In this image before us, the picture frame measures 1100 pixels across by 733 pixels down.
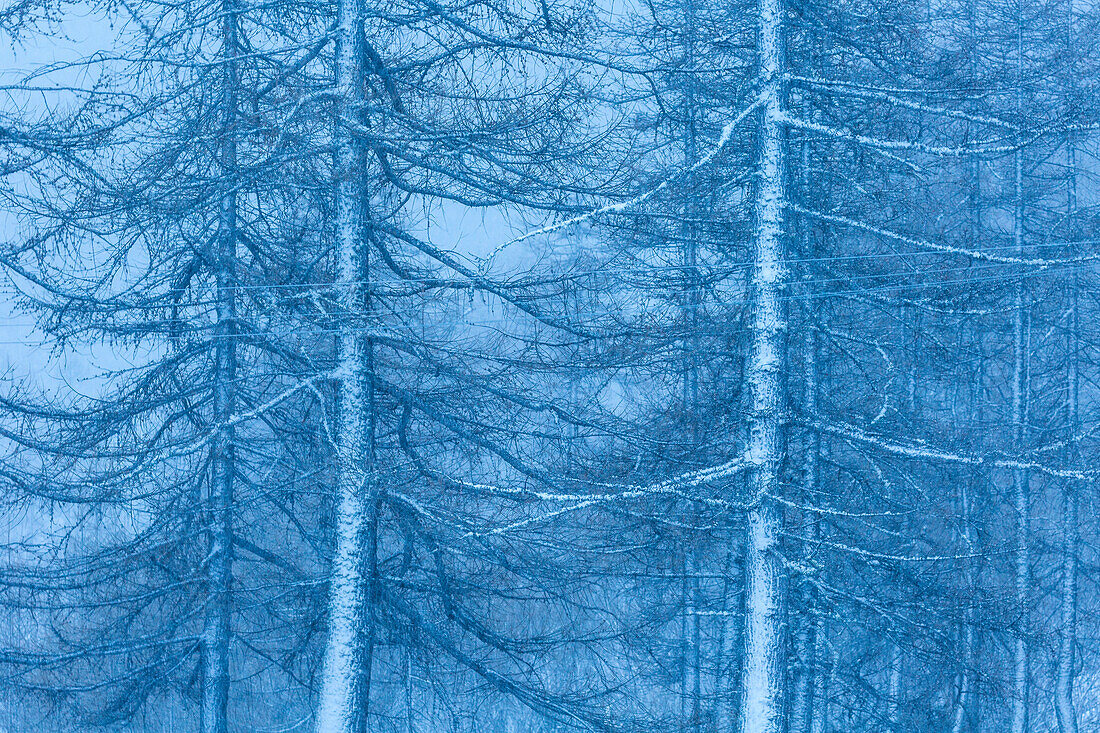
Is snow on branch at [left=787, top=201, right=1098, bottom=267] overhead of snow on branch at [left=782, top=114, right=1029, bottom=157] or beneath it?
beneath

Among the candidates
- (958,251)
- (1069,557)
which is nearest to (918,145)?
(958,251)

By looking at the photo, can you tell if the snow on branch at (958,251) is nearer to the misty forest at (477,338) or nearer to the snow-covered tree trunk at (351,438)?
the misty forest at (477,338)

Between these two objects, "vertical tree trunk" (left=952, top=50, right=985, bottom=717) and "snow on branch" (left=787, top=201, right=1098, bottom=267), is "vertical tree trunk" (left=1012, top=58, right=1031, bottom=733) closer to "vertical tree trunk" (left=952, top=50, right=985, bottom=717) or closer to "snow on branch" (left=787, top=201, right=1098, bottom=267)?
"vertical tree trunk" (left=952, top=50, right=985, bottom=717)

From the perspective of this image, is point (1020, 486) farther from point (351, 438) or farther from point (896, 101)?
point (351, 438)

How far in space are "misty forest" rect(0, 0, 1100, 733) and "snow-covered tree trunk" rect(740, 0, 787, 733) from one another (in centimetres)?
3

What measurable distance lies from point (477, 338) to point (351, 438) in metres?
1.47

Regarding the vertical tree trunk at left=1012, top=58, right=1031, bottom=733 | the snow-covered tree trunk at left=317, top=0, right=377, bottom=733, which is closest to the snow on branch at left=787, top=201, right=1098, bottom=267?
the snow-covered tree trunk at left=317, top=0, right=377, bottom=733

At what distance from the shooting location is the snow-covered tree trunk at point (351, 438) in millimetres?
8734

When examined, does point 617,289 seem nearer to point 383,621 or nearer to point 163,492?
point 383,621

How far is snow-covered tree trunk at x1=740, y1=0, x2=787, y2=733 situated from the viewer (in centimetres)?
884

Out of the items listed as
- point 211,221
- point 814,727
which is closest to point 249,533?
point 211,221

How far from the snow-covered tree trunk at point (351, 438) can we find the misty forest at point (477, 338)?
A: 0.03 m

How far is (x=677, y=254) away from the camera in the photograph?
1202cm

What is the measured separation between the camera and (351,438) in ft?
29.3
